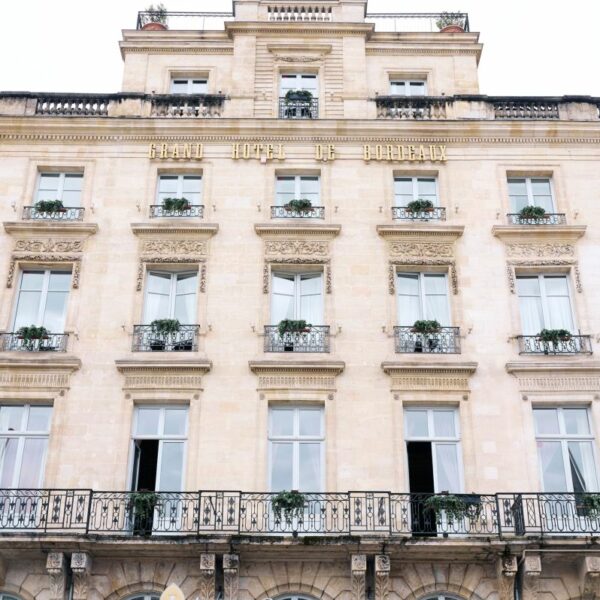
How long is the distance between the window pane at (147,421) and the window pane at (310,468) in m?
3.19

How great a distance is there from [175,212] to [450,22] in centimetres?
1010

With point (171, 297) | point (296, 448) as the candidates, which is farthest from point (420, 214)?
point (296, 448)

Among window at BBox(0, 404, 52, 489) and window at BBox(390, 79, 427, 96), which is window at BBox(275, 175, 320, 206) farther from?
window at BBox(0, 404, 52, 489)

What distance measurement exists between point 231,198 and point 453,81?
7141mm

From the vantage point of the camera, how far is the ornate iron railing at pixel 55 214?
2248 centimetres

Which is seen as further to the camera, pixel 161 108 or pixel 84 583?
pixel 161 108

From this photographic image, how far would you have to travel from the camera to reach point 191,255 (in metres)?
21.9

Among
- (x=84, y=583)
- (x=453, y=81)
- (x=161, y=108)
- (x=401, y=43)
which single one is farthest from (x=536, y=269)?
(x=84, y=583)

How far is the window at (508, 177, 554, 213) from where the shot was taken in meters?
23.0

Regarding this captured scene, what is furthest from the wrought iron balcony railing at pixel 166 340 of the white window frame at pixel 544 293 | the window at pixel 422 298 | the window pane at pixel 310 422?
the white window frame at pixel 544 293

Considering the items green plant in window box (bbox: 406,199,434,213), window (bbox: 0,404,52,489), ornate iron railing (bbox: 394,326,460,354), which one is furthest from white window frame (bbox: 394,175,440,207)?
window (bbox: 0,404,52,489)

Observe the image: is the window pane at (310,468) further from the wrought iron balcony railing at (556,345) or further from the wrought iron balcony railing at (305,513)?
the wrought iron balcony railing at (556,345)

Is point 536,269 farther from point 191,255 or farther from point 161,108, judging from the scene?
point 161,108

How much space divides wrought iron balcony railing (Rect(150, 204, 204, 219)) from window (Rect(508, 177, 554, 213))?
7671 mm
